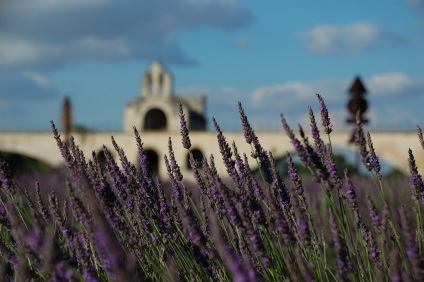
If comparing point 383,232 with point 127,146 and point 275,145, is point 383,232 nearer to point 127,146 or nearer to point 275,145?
point 275,145

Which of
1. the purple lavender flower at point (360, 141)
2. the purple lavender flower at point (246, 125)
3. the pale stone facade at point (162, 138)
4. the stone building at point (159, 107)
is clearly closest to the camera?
the purple lavender flower at point (360, 141)

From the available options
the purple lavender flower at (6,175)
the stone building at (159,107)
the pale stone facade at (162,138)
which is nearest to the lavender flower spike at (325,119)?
the purple lavender flower at (6,175)

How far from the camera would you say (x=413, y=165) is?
7.11 ft

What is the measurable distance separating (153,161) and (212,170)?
1652 inches

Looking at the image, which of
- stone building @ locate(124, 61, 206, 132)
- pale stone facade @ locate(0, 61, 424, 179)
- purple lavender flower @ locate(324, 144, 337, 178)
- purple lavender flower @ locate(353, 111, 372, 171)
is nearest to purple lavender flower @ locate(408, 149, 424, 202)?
purple lavender flower @ locate(353, 111, 372, 171)

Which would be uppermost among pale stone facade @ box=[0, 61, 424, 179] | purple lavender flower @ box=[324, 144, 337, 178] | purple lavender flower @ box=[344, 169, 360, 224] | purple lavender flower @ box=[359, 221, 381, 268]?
pale stone facade @ box=[0, 61, 424, 179]

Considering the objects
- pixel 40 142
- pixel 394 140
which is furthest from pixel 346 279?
Result: pixel 40 142

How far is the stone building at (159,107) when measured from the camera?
4188cm

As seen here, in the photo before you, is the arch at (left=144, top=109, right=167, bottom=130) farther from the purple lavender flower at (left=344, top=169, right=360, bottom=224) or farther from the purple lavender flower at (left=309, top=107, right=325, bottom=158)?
the purple lavender flower at (left=344, top=169, right=360, bottom=224)

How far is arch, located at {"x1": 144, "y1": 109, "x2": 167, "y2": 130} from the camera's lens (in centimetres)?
4453

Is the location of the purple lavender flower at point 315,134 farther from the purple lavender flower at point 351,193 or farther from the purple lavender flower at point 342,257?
the purple lavender flower at point 342,257

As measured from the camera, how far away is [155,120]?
4641 centimetres

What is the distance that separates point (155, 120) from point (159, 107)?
4.16 meters

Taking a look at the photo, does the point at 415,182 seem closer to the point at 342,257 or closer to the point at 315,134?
the point at 315,134
